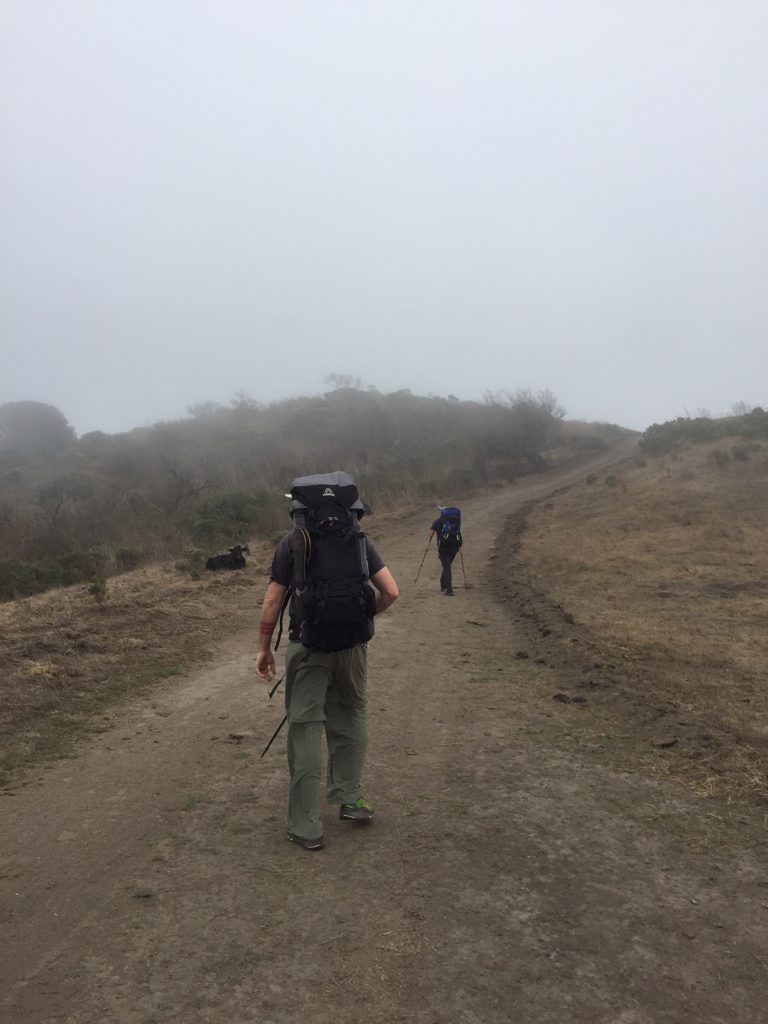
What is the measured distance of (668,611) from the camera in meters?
10.2

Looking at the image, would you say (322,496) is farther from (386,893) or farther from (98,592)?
(98,592)

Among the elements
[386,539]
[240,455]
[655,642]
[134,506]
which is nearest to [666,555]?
[655,642]

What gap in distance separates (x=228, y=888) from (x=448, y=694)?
362cm

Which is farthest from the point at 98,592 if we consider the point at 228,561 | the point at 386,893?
the point at 386,893

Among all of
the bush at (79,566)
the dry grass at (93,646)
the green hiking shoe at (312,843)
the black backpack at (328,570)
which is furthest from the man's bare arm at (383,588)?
the bush at (79,566)

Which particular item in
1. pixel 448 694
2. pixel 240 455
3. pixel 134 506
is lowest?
pixel 448 694

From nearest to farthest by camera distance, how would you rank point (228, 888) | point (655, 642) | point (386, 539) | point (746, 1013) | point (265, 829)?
1. point (746, 1013)
2. point (228, 888)
3. point (265, 829)
4. point (655, 642)
5. point (386, 539)

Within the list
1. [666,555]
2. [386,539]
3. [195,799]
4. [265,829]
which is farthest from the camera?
[386,539]

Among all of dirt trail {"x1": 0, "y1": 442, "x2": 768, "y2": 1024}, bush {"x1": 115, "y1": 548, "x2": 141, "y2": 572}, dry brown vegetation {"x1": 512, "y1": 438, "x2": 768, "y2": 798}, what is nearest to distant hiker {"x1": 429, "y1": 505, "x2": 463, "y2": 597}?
dry brown vegetation {"x1": 512, "y1": 438, "x2": 768, "y2": 798}

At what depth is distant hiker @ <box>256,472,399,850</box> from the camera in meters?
3.59

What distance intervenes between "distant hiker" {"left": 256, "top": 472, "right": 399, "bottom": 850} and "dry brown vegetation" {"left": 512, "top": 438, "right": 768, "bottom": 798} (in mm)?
2275

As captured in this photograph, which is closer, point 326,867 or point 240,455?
point 326,867

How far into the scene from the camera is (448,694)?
665cm

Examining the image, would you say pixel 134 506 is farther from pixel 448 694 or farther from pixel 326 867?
pixel 326 867
